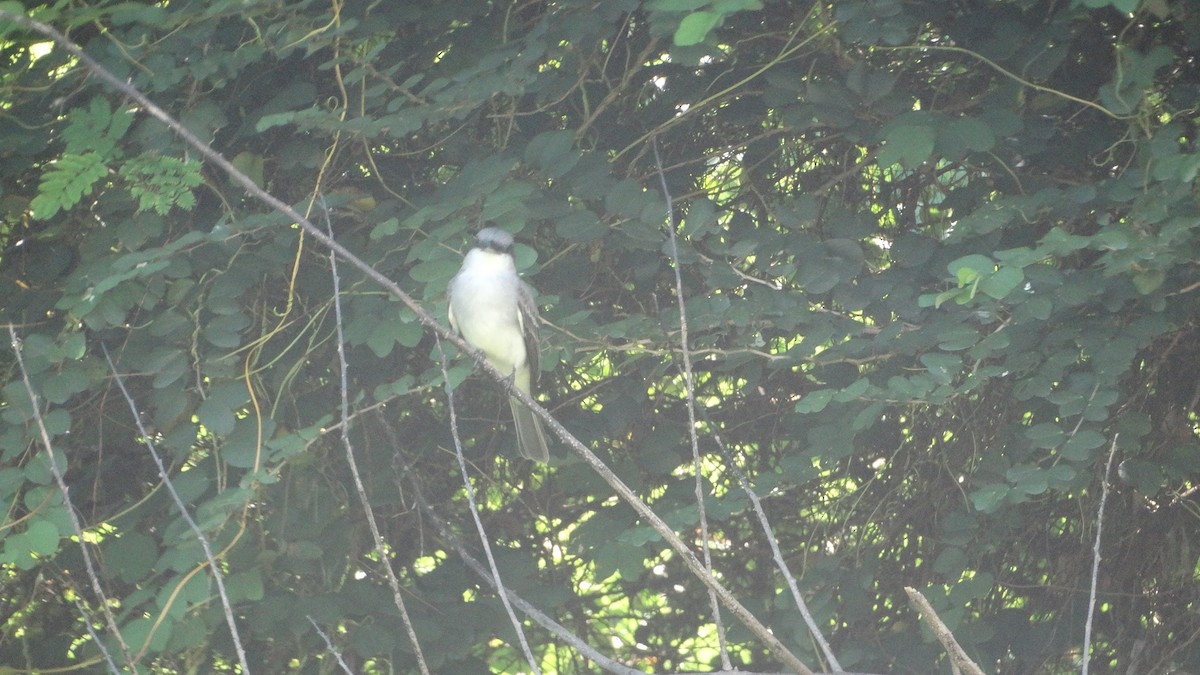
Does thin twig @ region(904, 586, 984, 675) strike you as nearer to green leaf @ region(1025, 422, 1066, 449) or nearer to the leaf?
the leaf

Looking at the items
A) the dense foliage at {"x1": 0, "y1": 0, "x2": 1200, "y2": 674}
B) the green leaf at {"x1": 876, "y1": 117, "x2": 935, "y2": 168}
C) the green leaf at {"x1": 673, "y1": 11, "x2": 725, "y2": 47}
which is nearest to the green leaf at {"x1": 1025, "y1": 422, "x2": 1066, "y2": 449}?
the dense foliage at {"x1": 0, "y1": 0, "x2": 1200, "y2": 674}

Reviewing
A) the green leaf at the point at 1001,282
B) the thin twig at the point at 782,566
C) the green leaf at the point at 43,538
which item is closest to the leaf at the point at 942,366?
the green leaf at the point at 1001,282

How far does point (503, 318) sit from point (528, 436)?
56 cm

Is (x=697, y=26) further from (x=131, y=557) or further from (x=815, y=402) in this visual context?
(x=131, y=557)

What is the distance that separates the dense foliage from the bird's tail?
186 millimetres

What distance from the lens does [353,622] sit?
384 cm

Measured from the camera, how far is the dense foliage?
318 centimetres

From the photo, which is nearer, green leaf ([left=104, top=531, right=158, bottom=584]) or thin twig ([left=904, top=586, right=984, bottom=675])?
thin twig ([left=904, top=586, right=984, bottom=675])

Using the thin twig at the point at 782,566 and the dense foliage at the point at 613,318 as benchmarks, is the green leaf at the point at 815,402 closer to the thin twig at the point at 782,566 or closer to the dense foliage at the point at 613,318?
the dense foliage at the point at 613,318

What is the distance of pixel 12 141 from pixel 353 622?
187 cm

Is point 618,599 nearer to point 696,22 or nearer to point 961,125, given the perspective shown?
point 961,125

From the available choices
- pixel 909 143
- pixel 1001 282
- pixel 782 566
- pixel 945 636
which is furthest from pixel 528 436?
pixel 945 636

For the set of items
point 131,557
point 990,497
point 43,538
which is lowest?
point 131,557

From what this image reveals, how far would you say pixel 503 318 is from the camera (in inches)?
179
